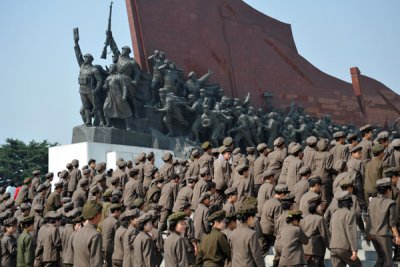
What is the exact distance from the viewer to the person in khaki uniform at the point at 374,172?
8.47 m

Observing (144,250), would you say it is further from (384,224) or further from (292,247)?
(384,224)

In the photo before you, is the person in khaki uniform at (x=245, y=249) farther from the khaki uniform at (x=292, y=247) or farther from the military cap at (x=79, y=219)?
the military cap at (x=79, y=219)

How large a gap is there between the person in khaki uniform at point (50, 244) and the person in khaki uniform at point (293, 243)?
296 centimetres

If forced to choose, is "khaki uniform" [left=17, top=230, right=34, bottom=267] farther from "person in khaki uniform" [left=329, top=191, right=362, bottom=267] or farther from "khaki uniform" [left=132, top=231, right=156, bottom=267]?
"person in khaki uniform" [left=329, top=191, right=362, bottom=267]

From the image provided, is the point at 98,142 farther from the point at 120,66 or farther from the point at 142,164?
the point at 142,164

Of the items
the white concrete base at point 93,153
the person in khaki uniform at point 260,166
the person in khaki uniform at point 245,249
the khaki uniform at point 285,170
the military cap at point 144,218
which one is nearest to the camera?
the person in khaki uniform at point 245,249

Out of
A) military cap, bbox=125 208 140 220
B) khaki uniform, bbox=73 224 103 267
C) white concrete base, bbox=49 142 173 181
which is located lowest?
khaki uniform, bbox=73 224 103 267

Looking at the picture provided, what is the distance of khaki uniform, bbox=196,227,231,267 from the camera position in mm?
6383

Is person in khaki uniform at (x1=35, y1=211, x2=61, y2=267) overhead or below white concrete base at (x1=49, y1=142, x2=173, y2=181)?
below

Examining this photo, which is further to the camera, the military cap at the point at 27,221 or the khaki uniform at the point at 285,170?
the khaki uniform at the point at 285,170

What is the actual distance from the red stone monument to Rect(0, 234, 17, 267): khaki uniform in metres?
9.70

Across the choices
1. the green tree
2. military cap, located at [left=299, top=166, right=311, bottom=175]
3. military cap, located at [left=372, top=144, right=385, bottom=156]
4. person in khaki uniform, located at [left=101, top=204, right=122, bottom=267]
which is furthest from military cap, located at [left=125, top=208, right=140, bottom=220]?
the green tree

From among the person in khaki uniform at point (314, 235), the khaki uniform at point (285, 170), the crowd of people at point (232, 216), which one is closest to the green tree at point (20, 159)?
the crowd of people at point (232, 216)

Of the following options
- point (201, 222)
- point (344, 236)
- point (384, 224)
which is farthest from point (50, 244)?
point (384, 224)
